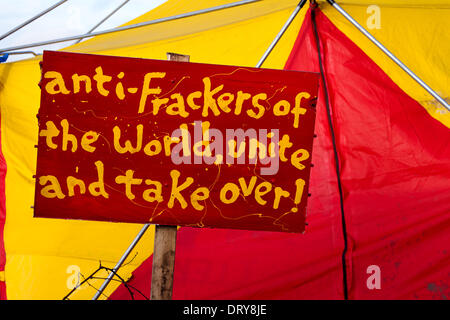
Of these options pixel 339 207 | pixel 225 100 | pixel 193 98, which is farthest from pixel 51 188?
pixel 339 207

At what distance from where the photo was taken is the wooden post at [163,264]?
2092mm

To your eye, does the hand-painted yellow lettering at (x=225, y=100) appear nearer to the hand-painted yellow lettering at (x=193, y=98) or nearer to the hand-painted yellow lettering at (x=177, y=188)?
the hand-painted yellow lettering at (x=193, y=98)

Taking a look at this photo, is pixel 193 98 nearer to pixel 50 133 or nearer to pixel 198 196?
pixel 198 196

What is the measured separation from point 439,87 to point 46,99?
2001 millimetres

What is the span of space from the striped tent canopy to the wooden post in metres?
0.62

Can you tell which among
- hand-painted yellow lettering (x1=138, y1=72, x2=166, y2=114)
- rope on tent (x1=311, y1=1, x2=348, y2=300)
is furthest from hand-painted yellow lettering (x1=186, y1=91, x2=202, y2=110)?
rope on tent (x1=311, y1=1, x2=348, y2=300)

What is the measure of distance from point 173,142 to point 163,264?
0.47 metres

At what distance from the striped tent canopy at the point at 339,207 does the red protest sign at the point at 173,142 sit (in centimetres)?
80

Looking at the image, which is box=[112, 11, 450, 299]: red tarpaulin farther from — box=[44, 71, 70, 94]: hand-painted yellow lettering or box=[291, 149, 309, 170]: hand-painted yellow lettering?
box=[44, 71, 70, 94]: hand-painted yellow lettering

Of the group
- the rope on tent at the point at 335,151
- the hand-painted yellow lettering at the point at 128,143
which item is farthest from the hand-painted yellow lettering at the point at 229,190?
the rope on tent at the point at 335,151

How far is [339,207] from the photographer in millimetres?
2955

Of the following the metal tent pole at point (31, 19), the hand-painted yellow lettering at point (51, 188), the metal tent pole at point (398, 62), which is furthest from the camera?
the metal tent pole at point (31, 19)
